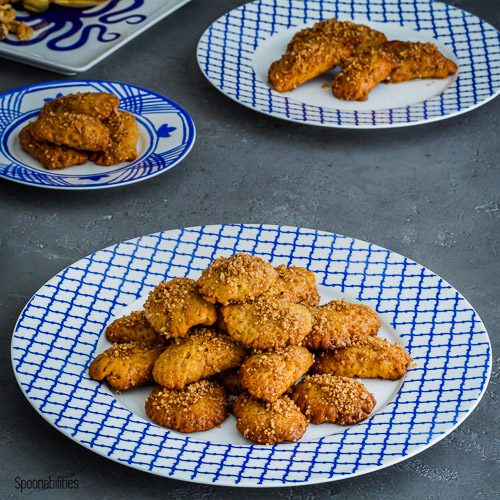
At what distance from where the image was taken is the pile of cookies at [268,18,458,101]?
2.34m

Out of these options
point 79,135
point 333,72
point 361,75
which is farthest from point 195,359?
point 333,72

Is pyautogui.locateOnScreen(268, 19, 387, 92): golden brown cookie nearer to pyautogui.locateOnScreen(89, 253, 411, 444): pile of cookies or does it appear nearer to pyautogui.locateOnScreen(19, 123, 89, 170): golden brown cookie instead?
pyautogui.locateOnScreen(19, 123, 89, 170): golden brown cookie

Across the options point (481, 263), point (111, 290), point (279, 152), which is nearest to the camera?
point (111, 290)

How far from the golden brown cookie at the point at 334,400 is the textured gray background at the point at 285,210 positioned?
3.6 inches

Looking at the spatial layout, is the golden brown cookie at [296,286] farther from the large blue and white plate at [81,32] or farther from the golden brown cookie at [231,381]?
the large blue and white plate at [81,32]

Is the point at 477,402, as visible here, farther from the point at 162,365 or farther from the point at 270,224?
the point at 270,224

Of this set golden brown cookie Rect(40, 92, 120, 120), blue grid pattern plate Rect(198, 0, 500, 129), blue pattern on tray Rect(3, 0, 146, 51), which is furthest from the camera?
blue pattern on tray Rect(3, 0, 146, 51)

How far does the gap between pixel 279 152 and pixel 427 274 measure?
2.07 ft

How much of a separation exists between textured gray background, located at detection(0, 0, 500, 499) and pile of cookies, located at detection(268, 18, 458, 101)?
0.12 meters

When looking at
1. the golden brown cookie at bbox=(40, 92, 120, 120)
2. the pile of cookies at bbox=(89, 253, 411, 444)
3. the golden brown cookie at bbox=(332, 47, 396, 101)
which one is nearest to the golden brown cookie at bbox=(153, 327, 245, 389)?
the pile of cookies at bbox=(89, 253, 411, 444)

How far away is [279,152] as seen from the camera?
88.0 inches

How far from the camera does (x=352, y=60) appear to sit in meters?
2.40

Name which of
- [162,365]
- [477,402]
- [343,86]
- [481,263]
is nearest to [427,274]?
[481,263]

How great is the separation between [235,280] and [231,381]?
0.51 feet
